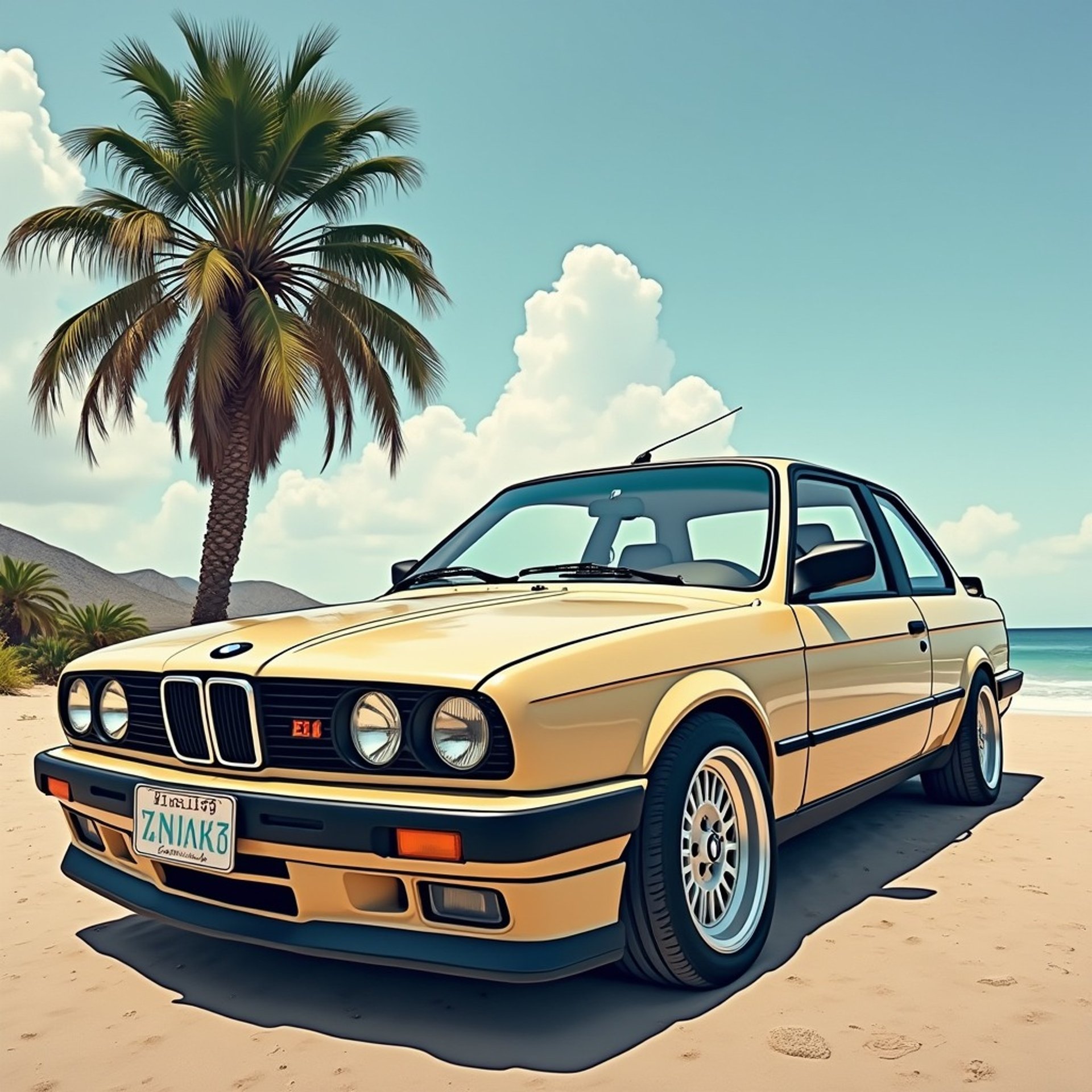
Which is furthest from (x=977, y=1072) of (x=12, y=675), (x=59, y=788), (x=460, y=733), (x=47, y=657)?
(x=47, y=657)

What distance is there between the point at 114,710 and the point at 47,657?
14422 mm

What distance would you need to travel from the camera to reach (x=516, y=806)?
238 centimetres

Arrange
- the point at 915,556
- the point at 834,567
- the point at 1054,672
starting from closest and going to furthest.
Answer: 1. the point at 834,567
2. the point at 915,556
3. the point at 1054,672

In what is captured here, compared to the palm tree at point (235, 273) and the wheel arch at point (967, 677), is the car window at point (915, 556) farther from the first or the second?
the palm tree at point (235, 273)

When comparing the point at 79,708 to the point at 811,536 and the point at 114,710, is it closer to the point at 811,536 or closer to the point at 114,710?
the point at 114,710

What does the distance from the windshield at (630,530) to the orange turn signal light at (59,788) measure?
58.5 inches

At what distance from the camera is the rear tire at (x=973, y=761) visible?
543 cm

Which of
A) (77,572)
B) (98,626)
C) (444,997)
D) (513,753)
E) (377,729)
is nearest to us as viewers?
(513,753)

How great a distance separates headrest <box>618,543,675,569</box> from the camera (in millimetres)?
3941

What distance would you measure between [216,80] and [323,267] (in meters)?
2.91

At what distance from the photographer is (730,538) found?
13.0 ft

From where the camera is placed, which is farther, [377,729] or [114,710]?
[114,710]

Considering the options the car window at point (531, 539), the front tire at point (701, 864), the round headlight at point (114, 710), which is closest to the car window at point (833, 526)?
the car window at point (531, 539)

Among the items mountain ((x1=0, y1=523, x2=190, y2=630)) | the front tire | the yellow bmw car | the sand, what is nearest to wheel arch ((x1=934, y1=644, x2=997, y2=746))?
the sand
